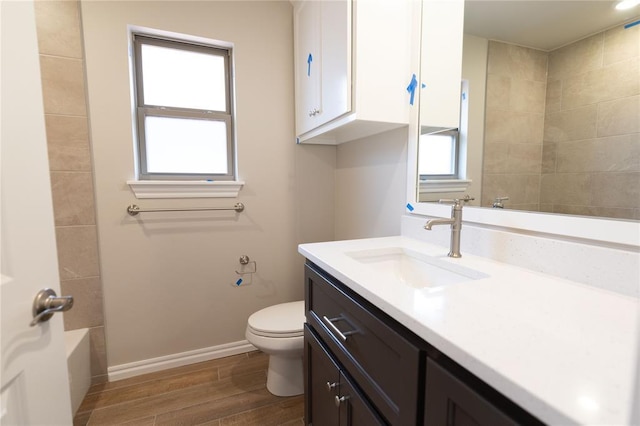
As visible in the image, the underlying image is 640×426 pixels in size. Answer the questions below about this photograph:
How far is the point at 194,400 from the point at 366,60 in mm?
1938

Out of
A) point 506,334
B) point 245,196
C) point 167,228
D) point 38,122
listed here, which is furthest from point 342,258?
point 167,228

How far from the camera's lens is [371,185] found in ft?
5.78

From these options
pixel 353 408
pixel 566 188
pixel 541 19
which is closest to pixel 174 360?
pixel 353 408

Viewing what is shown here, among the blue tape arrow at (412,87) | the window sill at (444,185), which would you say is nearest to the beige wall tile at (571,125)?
the window sill at (444,185)

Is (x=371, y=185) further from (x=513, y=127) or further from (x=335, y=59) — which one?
(x=513, y=127)

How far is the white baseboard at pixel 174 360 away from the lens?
1.79m

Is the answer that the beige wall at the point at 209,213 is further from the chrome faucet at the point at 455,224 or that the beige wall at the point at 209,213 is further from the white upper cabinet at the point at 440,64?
the chrome faucet at the point at 455,224

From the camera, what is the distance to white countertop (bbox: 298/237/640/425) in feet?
1.21

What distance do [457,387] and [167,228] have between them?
5.90 ft

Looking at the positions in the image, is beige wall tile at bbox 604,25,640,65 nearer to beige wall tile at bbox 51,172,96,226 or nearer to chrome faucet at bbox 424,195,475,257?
chrome faucet at bbox 424,195,475,257

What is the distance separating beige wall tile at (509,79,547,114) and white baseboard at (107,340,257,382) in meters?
2.05

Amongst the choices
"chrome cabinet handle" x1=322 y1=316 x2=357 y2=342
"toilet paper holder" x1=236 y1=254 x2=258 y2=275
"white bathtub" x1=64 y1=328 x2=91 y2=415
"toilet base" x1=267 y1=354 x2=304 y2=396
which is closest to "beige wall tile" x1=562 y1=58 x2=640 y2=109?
"chrome cabinet handle" x1=322 y1=316 x2=357 y2=342

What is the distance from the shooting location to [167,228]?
1.84 m

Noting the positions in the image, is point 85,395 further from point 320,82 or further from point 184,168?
point 320,82
